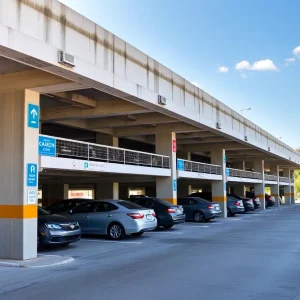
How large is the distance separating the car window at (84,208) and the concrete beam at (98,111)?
11.2ft

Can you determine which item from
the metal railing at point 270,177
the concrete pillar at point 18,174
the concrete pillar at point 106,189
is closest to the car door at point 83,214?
the concrete pillar at point 18,174

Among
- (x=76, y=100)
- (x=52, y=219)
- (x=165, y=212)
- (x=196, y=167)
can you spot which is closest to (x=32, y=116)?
(x=52, y=219)

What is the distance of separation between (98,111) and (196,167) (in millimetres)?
9965

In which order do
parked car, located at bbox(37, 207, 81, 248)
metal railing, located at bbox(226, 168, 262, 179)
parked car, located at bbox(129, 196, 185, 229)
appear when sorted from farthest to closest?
metal railing, located at bbox(226, 168, 262, 179) < parked car, located at bbox(129, 196, 185, 229) < parked car, located at bbox(37, 207, 81, 248)

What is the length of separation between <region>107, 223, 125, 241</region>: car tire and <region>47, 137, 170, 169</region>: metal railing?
2436 millimetres

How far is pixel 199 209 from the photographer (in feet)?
75.6

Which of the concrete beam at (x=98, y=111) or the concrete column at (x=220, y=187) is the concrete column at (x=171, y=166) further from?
the concrete column at (x=220, y=187)

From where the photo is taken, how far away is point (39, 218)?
500 inches

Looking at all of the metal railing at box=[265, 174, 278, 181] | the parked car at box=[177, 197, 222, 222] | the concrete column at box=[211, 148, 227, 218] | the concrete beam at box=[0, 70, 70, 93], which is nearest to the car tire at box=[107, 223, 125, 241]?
the concrete beam at box=[0, 70, 70, 93]

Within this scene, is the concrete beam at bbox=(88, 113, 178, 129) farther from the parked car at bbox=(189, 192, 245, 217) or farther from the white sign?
the parked car at bbox=(189, 192, 245, 217)

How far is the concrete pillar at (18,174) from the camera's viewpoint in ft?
36.0

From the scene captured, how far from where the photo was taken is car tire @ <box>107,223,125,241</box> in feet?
49.5

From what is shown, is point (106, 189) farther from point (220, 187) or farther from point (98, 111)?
point (220, 187)

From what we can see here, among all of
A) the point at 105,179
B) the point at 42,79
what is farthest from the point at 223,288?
the point at 105,179
